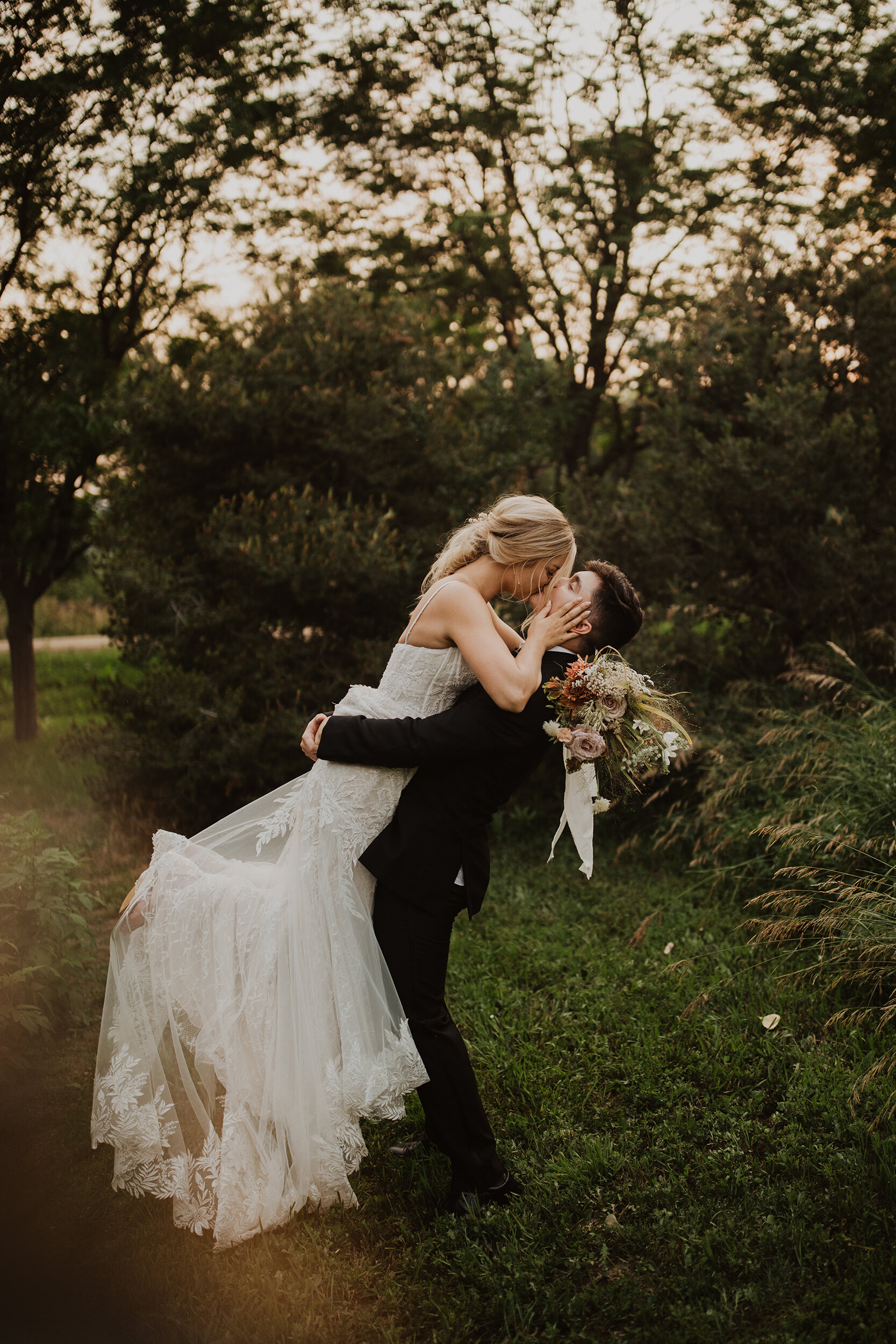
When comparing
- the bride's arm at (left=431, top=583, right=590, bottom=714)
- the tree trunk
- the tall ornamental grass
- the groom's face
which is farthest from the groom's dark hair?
the tree trunk

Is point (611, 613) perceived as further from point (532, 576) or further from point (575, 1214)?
point (575, 1214)

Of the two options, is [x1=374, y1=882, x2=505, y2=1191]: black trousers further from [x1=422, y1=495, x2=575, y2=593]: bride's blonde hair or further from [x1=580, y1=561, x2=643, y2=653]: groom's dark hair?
[x1=422, y1=495, x2=575, y2=593]: bride's blonde hair

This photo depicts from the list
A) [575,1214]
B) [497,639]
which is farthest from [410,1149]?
[497,639]

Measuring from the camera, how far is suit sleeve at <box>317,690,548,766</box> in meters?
2.94

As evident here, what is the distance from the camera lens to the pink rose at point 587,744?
2.92 m

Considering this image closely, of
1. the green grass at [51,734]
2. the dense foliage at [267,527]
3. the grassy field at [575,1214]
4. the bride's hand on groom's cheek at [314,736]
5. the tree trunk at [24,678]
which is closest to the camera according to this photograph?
the grassy field at [575,1214]

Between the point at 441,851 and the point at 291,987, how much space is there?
0.70 metres

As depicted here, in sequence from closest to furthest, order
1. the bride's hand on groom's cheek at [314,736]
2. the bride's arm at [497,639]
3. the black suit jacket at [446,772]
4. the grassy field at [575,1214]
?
Result: the grassy field at [575,1214] < the bride's arm at [497,639] < the black suit jacket at [446,772] < the bride's hand on groom's cheek at [314,736]

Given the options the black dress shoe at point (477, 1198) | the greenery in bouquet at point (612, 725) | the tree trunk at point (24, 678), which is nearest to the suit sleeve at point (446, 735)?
the greenery in bouquet at point (612, 725)

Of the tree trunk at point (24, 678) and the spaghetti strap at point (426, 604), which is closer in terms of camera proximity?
the spaghetti strap at point (426, 604)

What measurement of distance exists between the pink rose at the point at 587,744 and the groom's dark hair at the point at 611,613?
16.4 inches

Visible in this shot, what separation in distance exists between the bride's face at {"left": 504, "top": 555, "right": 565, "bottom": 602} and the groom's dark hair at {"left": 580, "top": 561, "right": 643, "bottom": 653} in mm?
191

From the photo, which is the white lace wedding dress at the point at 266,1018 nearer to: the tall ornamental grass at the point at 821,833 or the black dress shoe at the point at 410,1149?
the black dress shoe at the point at 410,1149

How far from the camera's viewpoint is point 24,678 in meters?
11.6
